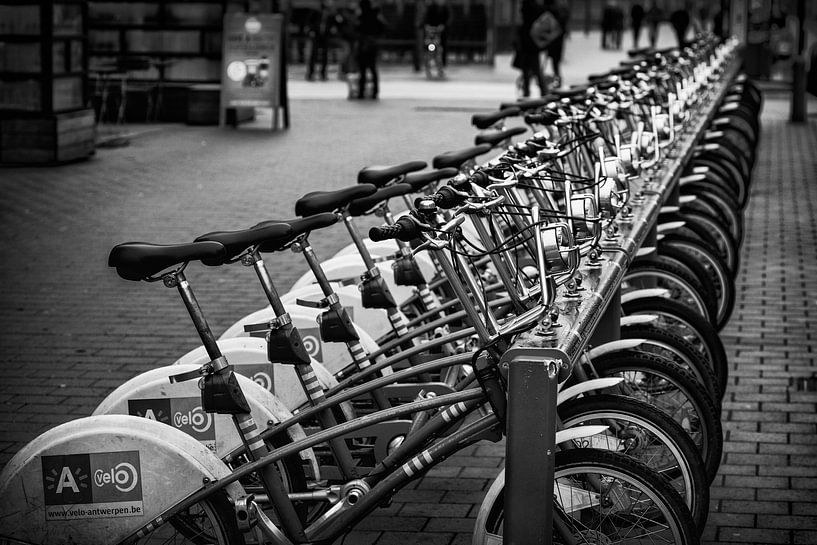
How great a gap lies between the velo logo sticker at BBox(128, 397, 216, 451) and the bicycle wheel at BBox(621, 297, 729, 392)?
189 centimetres

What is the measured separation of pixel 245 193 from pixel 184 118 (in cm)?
761

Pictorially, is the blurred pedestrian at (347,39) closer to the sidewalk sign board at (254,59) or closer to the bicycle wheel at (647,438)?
the sidewalk sign board at (254,59)

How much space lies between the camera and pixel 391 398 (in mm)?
4477

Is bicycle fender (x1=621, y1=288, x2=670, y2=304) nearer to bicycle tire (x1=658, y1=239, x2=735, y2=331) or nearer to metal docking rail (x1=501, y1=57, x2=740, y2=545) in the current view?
bicycle tire (x1=658, y1=239, x2=735, y2=331)

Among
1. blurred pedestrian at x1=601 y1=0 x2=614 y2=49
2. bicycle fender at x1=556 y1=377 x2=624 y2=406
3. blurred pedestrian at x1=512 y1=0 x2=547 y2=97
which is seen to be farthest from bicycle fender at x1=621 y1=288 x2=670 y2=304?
blurred pedestrian at x1=601 y1=0 x2=614 y2=49

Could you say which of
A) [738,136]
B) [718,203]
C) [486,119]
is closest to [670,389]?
[486,119]

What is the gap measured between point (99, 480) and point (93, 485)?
23 mm

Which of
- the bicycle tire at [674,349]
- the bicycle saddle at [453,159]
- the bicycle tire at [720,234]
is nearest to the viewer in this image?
the bicycle tire at [674,349]

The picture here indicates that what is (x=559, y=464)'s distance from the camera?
337cm

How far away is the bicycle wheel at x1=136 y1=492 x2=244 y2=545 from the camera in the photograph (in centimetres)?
361

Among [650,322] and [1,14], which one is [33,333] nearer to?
[650,322]

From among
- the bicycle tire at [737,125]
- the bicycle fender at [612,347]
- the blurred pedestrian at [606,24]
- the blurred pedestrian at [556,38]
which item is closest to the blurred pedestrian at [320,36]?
the blurred pedestrian at [556,38]

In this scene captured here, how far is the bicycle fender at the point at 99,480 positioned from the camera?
11.7 ft

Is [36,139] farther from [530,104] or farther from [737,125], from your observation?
[530,104]
